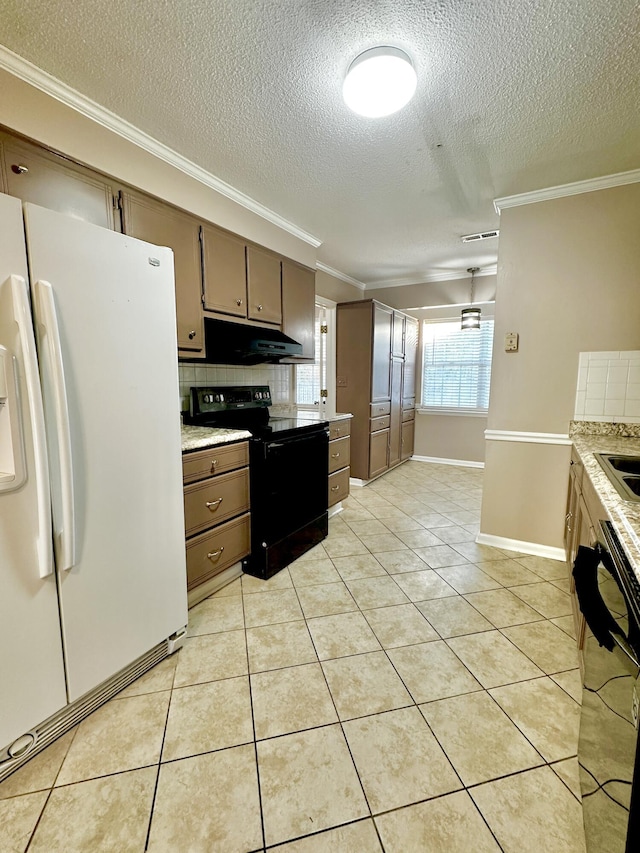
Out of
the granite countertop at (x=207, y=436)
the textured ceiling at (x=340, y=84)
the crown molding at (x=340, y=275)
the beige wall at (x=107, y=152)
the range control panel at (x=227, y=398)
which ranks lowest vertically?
the granite countertop at (x=207, y=436)

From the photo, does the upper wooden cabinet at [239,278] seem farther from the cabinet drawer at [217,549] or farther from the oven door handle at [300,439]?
the cabinet drawer at [217,549]

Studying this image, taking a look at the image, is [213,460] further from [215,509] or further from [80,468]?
[80,468]

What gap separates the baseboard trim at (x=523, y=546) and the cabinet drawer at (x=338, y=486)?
1199 mm

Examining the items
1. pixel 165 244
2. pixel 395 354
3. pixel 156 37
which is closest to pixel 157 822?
pixel 165 244

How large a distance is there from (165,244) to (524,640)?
9.12 ft

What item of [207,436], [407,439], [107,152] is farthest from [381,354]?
[107,152]

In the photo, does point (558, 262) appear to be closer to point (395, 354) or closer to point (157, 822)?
point (395, 354)

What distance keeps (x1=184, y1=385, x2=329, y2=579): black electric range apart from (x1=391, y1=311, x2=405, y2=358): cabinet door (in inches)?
87.6

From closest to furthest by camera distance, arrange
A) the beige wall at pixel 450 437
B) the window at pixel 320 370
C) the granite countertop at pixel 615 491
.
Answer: the granite countertop at pixel 615 491 → the window at pixel 320 370 → the beige wall at pixel 450 437

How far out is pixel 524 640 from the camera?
1.74 m

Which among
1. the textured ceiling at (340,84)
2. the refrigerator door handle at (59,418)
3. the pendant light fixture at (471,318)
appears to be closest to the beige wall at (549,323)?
the textured ceiling at (340,84)

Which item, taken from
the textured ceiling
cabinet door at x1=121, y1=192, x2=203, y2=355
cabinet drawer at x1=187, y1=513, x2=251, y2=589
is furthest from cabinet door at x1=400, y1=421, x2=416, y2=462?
cabinet door at x1=121, y1=192, x2=203, y2=355

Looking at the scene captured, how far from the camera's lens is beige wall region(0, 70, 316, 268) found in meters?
1.46

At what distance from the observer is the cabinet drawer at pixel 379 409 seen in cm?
417
